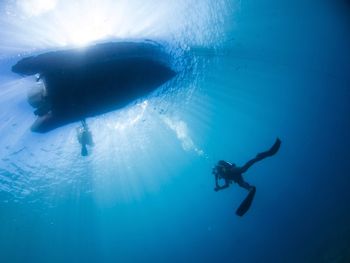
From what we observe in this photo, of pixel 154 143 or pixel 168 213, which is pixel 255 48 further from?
pixel 168 213

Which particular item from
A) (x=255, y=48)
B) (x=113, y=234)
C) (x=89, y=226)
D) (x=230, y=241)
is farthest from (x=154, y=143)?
(x=230, y=241)

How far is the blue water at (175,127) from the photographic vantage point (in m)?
9.31

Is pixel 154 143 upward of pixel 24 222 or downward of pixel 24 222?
downward

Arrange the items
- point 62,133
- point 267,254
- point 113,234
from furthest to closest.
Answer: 1. point 267,254
2. point 113,234
3. point 62,133

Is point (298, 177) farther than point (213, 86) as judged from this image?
Yes

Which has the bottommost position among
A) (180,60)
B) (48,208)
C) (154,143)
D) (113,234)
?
(180,60)

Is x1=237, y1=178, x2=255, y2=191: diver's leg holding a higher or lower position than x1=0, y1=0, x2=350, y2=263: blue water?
lower

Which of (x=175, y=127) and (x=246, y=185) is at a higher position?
(x=175, y=127)

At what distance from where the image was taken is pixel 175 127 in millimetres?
20828

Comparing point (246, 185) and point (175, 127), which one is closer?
point (246, 185)

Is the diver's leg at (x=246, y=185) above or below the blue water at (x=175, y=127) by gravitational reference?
below

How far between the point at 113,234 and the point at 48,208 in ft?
90.1

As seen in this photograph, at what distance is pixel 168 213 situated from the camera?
184 ft

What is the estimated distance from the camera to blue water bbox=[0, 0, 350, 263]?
931 cm
